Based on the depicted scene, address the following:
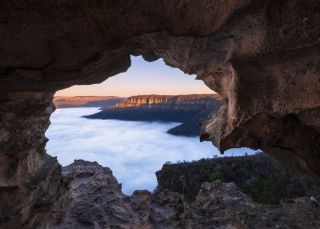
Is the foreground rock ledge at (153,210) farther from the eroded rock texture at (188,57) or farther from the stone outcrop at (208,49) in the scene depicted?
the stone outcrop at (208,49)

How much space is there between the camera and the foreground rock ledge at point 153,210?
720cm

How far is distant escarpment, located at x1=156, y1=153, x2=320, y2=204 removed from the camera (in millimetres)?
22594

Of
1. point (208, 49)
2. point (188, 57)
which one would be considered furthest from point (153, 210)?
point (208, 49)

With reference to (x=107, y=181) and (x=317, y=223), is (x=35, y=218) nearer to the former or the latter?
(x=107, y=181)

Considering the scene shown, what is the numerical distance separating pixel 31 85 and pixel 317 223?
652cm

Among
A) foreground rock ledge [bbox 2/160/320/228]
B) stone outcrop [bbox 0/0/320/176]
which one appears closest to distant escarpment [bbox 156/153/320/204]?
foreground rock ledge [bbox 2/160/320/228]

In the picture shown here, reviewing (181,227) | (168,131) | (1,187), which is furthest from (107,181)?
(168,131)

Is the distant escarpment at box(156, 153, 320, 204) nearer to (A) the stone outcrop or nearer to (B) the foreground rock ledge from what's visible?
(B) the foreground rock ledge

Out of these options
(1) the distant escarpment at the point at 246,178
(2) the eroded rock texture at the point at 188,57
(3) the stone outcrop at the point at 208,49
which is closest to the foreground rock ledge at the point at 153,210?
(2) the eroded rock texture at the point at 188,57

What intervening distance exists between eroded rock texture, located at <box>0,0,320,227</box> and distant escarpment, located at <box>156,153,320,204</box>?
1753 cm

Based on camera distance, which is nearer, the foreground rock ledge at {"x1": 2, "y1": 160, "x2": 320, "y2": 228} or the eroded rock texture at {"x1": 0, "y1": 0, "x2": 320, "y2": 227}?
the eroded rock texture at {"x1": 0, "y1": 0, "x2": 320, "y2": 227}

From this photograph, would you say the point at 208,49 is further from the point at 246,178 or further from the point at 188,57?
the point at 246,178

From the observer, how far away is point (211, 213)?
8.18m

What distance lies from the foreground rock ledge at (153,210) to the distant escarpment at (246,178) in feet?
44.2
